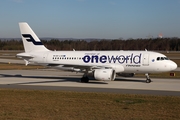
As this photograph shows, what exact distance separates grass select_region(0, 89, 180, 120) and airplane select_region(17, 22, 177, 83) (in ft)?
36.4

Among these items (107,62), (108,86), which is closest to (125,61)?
(107,62)

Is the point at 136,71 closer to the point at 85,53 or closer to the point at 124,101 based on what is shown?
the point at 85,53

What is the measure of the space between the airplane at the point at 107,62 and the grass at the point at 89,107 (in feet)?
36.4

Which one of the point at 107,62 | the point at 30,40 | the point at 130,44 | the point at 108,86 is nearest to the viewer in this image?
the point at 108,86

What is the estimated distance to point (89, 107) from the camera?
18719 millimetres

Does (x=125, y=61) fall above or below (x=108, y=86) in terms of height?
above

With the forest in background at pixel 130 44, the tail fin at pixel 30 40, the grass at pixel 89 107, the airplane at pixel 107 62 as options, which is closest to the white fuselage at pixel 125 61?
the airplane at pixel 107 62

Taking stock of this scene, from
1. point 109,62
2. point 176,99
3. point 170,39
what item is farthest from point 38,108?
point 170,39

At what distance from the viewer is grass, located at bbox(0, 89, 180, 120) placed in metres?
16.0

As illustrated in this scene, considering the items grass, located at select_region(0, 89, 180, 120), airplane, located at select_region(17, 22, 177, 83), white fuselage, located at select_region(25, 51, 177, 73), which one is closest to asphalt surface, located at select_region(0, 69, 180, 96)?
airplane, located at select_region(17, 22, 177, 83)

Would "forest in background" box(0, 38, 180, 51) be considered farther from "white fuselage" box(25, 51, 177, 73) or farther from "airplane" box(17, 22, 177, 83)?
"white fuselage" box(25, 51, 177, 73)

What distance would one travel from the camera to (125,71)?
118ft

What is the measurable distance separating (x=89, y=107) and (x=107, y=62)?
17588 mm

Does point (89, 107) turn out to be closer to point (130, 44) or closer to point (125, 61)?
point (125, 61)
